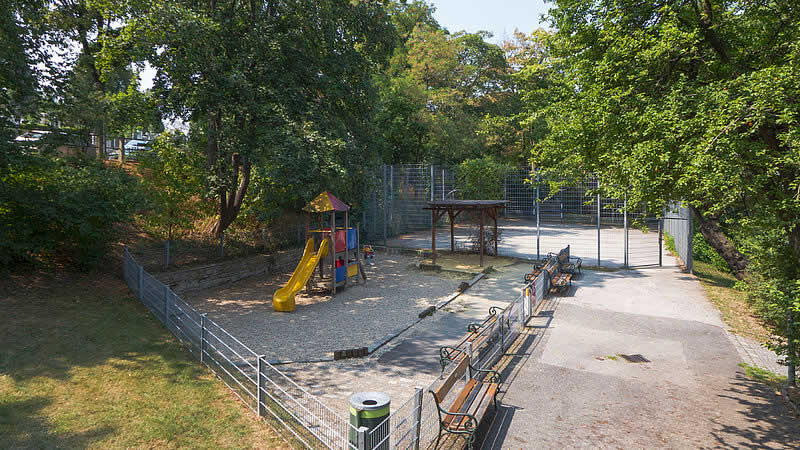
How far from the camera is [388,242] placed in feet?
79.2

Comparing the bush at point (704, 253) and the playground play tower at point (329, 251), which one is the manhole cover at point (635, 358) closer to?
the playground play tower at point (329, 251)

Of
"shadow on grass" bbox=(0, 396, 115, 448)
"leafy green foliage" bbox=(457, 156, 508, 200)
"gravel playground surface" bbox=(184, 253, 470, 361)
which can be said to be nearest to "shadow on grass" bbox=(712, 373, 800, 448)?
"gravel playground surface" bbox=(184, 253, 470, 361)

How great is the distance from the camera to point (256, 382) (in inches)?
273

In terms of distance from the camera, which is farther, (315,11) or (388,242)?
(388,242)

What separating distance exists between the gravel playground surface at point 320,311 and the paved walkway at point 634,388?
3.66m

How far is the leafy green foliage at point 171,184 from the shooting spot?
44.4ft

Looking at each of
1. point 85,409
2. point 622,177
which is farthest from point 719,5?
point 85,409

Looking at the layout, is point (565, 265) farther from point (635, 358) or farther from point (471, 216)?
point (635, 358)

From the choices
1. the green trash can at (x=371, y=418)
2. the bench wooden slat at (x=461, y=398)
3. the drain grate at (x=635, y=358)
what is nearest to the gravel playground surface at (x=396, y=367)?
the bench wooden slat at (x=461, y=398)

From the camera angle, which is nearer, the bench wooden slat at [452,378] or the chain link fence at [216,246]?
the bench wooden slat at [452,378]

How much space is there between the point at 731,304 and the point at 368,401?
12605mm

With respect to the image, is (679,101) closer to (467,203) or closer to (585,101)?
(585,101)

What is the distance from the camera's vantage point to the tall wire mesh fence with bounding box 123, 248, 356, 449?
5.71m

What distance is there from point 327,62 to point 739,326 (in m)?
14.5
